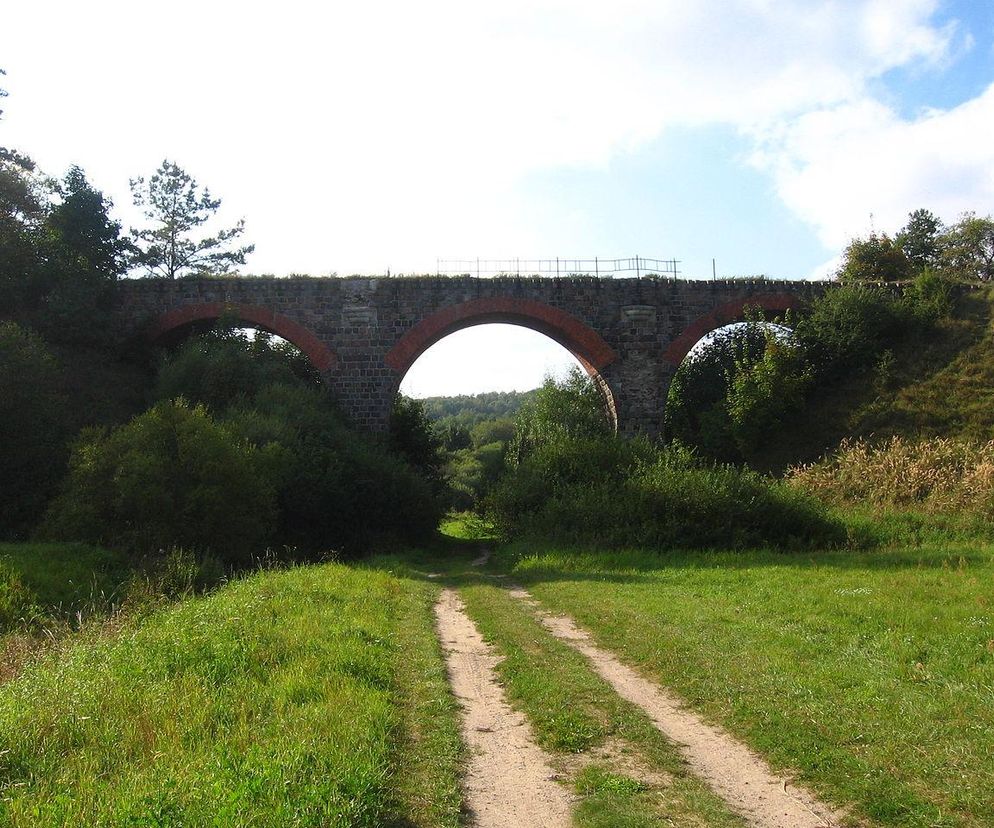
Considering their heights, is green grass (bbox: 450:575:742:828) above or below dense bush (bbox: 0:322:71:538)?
below

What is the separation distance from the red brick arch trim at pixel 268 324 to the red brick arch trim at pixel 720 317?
10.3 metres

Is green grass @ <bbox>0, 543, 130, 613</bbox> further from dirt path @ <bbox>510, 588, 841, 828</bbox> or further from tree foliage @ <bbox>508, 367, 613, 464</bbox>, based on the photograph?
tree foliage @ <bbox>508, 367, 613, 464</bbox>

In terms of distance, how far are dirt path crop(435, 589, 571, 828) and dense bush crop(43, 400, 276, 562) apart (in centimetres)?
828

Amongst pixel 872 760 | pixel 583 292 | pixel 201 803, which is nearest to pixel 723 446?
pixel 583 292

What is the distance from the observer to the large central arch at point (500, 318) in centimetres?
2253

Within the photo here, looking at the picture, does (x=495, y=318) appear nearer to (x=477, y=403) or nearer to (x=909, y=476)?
(x=909, y=476)

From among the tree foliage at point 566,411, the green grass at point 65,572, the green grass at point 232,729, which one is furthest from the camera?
the tree foliage at point 566,411

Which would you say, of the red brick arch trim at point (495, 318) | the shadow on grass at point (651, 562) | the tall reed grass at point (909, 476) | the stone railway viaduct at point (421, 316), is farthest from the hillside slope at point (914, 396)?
the shadow on grass at point (651, 562)

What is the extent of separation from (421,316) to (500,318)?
8.25 ft

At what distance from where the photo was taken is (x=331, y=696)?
17.2 ft

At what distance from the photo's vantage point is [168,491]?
13.6m

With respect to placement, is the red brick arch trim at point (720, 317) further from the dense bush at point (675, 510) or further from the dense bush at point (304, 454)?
the dense bush at point (304, 454)

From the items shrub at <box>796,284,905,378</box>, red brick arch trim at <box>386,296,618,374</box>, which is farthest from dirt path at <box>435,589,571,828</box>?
shrub at <box>796,284,905,378</box>

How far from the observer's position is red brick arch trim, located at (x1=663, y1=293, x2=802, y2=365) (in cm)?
2298
